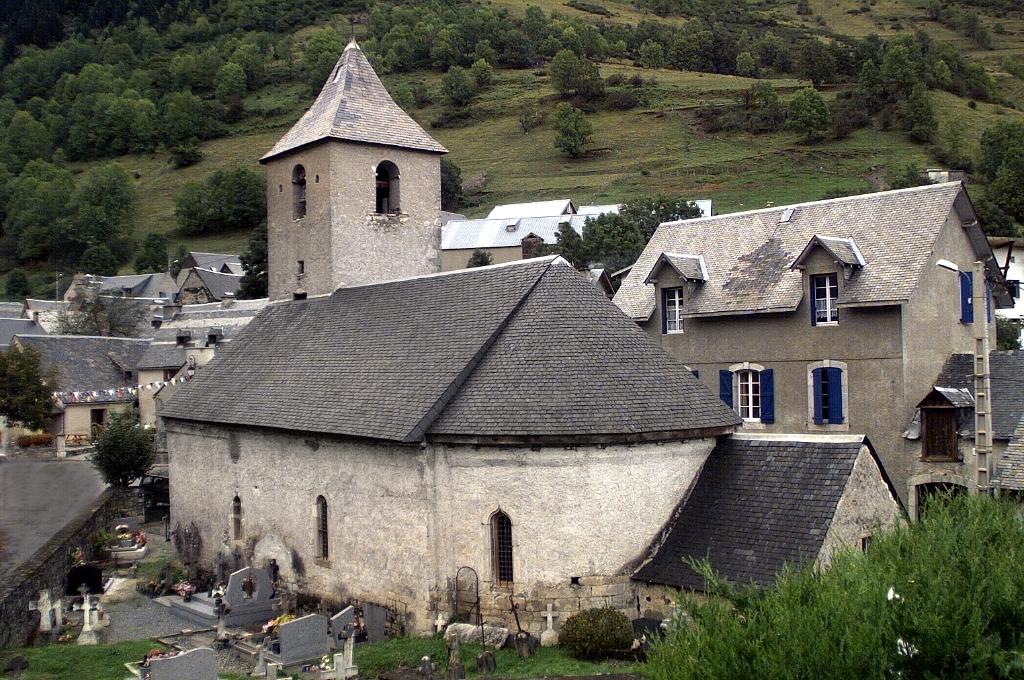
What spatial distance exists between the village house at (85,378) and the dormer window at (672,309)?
104 feet

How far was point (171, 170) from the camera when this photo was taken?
429 feet

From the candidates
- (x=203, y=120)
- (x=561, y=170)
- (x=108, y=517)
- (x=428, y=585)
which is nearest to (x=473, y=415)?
(x=428, y=585)

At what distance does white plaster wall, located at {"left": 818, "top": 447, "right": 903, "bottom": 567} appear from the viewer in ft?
55.7

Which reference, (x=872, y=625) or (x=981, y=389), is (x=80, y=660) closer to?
(x=872, y=625)

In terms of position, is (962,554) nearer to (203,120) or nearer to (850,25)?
(203,120)

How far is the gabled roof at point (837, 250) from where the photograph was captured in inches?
1043

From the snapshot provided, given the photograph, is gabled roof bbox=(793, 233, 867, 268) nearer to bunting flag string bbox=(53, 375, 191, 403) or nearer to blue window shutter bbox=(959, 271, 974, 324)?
blue window shutter bbox=(959, 271, 974, 324)

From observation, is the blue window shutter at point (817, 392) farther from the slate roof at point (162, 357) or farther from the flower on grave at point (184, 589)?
the slate roof at point (162, 357)

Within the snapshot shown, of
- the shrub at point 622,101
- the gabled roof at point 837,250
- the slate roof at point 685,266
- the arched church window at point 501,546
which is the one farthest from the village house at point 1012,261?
the shrub at point 622,101

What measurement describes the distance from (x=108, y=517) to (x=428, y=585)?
64.6 feet

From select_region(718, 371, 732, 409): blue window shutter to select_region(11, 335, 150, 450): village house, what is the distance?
1316 inches

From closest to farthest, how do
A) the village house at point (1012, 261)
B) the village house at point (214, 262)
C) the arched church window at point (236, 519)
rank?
the arched church window at point (236, 519)
the village house at point (1012, 261)
the village house at point (214, 262)

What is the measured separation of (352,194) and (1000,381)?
60.4 ft

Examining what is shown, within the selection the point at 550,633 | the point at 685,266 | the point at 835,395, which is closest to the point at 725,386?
the point at 835,395
